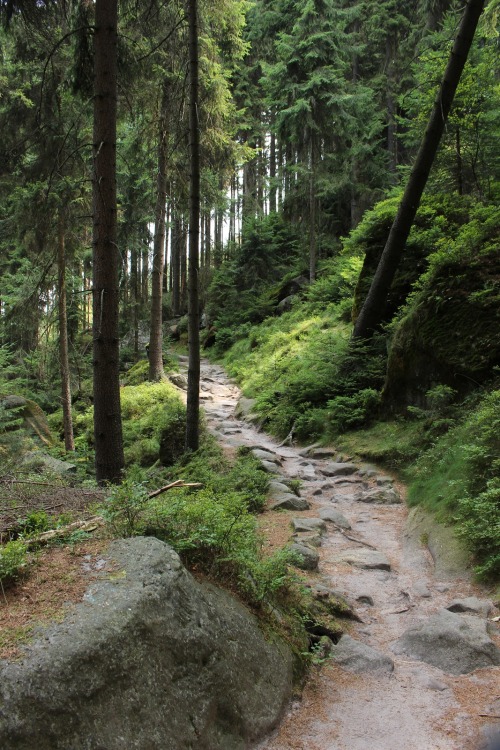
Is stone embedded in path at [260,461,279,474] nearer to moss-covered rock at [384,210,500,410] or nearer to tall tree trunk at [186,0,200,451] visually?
tall tree trunk at [186,0,200,451]

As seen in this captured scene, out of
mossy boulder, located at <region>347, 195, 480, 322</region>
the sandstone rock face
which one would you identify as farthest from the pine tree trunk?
the sandstone rock face

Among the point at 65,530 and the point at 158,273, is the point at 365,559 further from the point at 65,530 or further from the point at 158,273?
the point at 158,273

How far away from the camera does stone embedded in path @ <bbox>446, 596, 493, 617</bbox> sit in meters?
4.64

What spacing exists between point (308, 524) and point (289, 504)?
833 mm

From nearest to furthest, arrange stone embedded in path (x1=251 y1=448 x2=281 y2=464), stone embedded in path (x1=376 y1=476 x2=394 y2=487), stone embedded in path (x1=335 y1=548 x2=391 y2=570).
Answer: stone embedded in path (x1=335 y1=548 x2=391 y2=570) → stone embedded in path (x1=376 y1=476 x2=394 y2=487) → stone embedded in path (x1=251 y1=448 x2=281 y2=464)

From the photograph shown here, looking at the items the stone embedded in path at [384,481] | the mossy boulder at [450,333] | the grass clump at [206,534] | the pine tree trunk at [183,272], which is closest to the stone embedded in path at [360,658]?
the grass clump at [206,534]

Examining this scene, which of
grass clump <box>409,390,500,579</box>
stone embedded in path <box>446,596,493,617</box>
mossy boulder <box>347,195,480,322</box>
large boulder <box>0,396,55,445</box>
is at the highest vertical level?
mossy boulder <box>347,195,480,322</box>

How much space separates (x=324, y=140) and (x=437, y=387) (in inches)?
766

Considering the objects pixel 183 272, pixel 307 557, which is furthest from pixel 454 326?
pixel 183 272

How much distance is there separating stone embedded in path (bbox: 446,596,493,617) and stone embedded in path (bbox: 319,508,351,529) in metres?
2.54

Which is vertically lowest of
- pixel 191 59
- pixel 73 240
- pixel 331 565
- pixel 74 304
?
pixel 331 565

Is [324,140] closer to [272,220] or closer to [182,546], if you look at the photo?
[272,220]

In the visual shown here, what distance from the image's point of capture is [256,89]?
32.0 meters

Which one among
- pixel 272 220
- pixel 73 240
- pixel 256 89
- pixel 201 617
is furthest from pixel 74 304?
pixel 256 89
